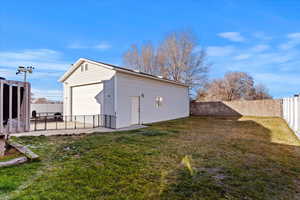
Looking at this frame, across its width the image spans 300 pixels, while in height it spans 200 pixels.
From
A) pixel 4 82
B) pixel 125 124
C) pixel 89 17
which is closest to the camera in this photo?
pixel 4 82

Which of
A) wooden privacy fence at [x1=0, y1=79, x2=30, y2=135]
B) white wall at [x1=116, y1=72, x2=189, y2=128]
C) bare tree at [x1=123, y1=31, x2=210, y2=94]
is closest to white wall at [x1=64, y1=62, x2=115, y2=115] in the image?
white wall at [x1=116, y1=72, x2=189, y2=128]

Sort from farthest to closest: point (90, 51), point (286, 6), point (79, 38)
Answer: point (90, 51), point (79, 38), point (286, 6)

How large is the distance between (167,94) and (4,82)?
12074mm

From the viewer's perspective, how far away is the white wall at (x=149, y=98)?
10227mm

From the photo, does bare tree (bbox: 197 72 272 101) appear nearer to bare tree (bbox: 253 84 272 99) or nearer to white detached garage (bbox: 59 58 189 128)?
bare tree (bbox: 253 84 272 99)

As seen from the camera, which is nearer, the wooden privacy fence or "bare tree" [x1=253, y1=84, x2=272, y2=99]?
the wooden privacy fence

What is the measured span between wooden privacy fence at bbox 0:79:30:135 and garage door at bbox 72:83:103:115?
671 centimetres

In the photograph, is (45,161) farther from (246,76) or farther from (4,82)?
(246,76)

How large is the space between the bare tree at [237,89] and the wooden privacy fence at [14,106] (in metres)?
25.6

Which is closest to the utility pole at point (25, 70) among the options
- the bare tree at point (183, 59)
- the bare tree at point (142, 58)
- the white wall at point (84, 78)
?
the white wall at point (84, 78)

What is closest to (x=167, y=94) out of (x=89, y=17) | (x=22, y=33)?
(x=89, y=17)

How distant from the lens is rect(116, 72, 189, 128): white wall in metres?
10.2

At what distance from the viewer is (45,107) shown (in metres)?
16.9

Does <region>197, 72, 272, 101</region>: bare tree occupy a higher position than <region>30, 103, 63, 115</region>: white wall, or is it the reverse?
<region>197, 72, 272, 101</region>: bare tree
